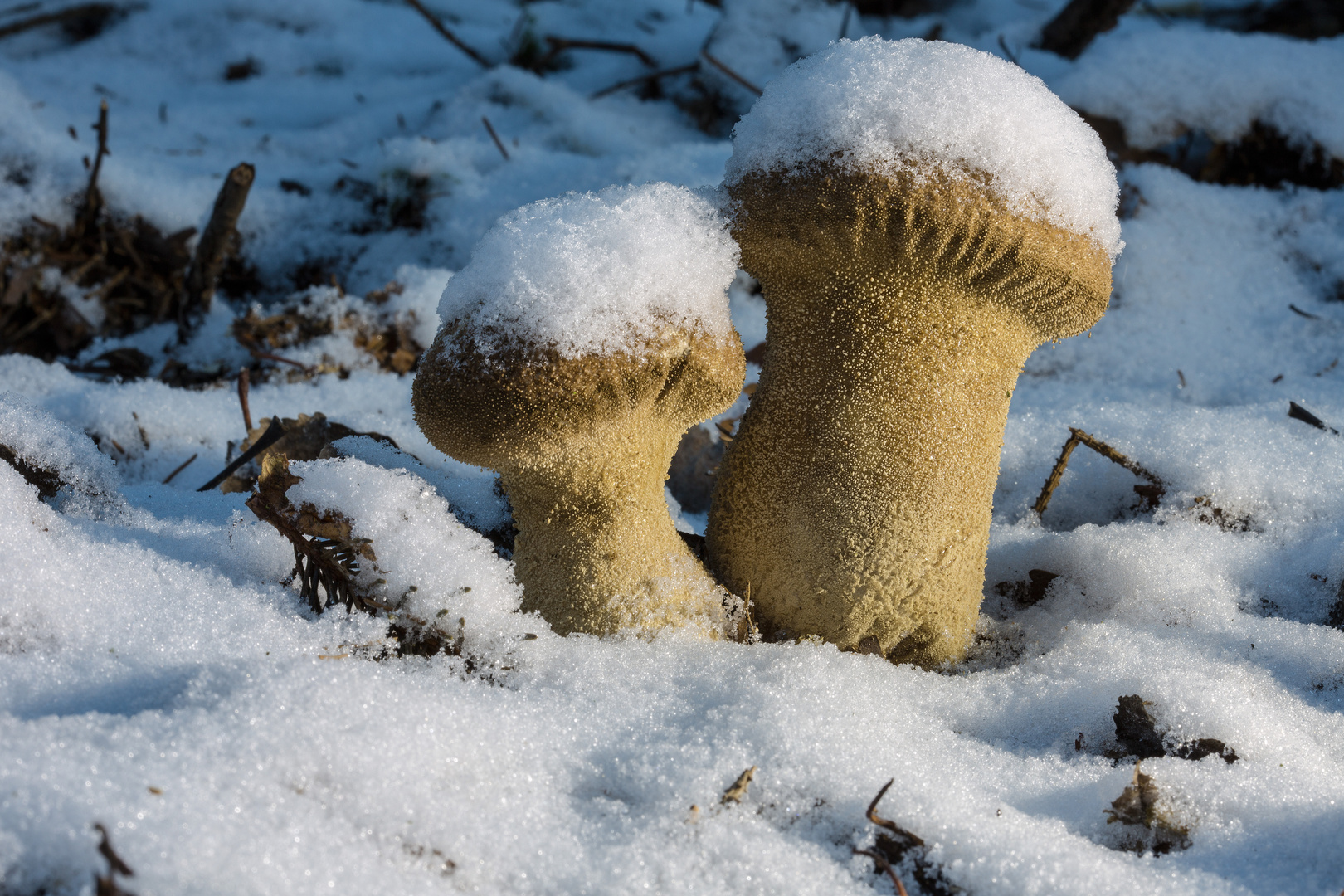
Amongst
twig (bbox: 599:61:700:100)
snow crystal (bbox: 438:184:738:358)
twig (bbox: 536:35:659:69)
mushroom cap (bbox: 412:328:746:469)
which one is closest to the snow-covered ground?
mushroom cap (bbox: 412:328:746:469)

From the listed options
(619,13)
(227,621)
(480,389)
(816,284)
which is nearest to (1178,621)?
(816,284)

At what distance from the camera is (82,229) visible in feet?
9.37

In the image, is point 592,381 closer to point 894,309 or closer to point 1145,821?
point 894,309

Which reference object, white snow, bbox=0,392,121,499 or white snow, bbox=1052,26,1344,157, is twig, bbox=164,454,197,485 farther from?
white snow, bbox=1052,26,1344,157

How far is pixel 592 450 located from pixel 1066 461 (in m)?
1.11

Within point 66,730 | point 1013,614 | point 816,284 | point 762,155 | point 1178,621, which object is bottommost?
point 1013,614

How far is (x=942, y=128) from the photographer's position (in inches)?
51.6

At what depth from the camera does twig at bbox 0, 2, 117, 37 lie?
422cm

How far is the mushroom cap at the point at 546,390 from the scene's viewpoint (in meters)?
1.30

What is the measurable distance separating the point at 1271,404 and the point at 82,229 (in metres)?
3.27

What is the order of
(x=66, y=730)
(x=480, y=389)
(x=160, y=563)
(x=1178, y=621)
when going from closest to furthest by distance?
(x=66, y=730) < (x=480, y=389) < (x=160, y=563) < (x=1178, y=621)

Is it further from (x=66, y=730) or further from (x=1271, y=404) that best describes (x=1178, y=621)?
(x=66, y=730)

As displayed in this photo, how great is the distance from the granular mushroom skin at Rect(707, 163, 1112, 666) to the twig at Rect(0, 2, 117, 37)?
4303mm

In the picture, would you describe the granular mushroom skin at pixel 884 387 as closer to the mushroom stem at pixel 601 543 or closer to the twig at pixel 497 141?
the mushroom stem at pixel 601 543
